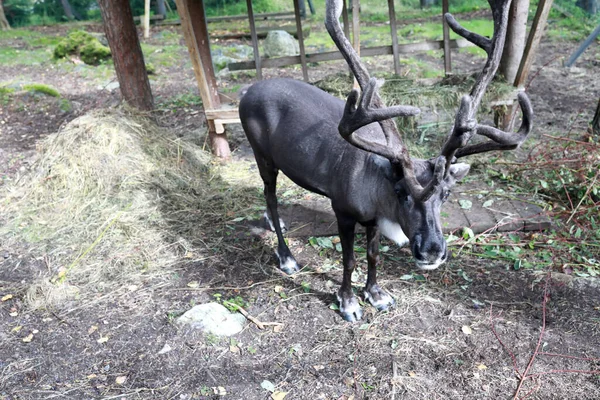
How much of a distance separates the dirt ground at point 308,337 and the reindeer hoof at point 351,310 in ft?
0.20

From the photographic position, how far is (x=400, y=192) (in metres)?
2.96

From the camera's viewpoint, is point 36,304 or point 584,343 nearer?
point 584,343

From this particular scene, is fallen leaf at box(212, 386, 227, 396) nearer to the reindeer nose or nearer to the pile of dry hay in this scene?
the pile of dry hay

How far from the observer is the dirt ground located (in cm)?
322

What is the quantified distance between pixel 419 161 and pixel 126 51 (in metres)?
5.10

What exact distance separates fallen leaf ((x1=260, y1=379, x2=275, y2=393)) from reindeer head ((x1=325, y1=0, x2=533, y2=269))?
137 centimetres

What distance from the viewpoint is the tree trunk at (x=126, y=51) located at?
626cm

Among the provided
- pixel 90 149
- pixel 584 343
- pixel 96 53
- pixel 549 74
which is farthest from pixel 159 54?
pixel 584 343

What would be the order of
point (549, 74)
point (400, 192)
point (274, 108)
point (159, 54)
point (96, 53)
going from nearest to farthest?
1. point (400, 192)
2. point (274, 108)
3. point (549, 74)
4. point (96, 53)
5. point (159, 54)

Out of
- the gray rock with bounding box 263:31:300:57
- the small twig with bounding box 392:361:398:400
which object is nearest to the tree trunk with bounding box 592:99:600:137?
the small twig with bounding box 392:361:398:400

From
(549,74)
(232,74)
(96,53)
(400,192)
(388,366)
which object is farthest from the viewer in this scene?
(96,53)

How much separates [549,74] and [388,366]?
805cm

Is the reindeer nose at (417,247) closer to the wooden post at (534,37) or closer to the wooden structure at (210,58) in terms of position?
the wooden structure at (210,58)

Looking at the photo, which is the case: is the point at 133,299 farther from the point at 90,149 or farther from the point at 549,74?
the point at 549,74
